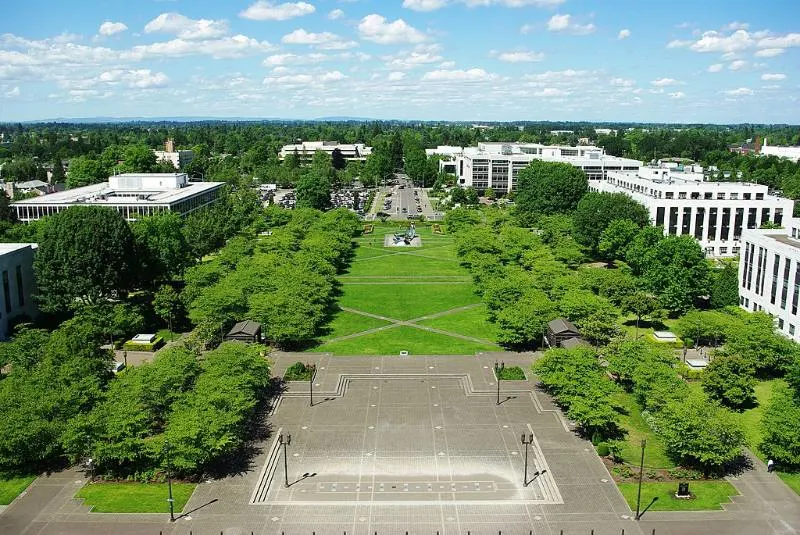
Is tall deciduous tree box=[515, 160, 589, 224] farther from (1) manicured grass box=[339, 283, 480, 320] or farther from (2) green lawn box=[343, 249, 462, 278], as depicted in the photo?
(1) manicured grass box=[339, 283, 480, 320]

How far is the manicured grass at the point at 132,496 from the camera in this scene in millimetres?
37531

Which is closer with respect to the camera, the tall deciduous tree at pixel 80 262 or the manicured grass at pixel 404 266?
the tall deciduous tree at pixel 80 262

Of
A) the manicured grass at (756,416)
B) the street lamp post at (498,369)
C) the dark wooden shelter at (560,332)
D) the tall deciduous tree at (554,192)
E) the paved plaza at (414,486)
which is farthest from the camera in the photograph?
the tall deciduous tree at (554,192)

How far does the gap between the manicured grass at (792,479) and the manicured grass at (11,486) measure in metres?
46.0

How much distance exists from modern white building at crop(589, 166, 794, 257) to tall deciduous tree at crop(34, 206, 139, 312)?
80.7 metres

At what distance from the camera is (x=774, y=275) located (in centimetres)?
7038

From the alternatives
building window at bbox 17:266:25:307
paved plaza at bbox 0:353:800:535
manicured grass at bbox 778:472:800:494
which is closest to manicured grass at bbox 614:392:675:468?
paved plaza at bbox 0:353:800:535

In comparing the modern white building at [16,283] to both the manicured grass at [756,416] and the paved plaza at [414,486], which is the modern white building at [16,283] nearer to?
the paved plaza at [414,486]

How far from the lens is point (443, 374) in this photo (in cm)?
5844

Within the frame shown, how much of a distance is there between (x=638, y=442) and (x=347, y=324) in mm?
35488

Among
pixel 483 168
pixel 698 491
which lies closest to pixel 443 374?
pixel 698 491

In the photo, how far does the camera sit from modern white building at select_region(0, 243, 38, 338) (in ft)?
218

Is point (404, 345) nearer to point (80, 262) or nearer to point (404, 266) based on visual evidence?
point (80, 262)


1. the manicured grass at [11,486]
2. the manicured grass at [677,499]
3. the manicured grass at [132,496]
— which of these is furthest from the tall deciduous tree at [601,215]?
the manicured grass at [11,486]
